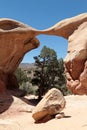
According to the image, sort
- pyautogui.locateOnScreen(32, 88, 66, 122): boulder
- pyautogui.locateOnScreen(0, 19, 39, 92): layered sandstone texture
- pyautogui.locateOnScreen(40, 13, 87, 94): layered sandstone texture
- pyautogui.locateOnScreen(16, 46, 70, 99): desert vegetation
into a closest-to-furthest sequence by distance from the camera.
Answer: pyautogui.locateOnScreen(32, 88, 66, 122): boulder → pyautogui.locateOnScreen(40, 13, 87, 94): layered sandstone texture → pyautogui.locateOnScreen(0, 19, 39, 92): layered sandstone texture → pyautogui.locateOnScreen(16, 46, 70, 99): desert vegetation

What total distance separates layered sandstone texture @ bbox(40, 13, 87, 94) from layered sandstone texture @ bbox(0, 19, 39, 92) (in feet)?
10.6

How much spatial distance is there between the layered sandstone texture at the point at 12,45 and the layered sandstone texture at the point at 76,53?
3241mm

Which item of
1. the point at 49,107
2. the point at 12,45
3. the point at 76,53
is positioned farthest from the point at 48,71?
the point at 49,107

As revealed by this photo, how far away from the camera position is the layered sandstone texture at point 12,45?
22.6 m

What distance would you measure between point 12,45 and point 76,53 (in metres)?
6.54

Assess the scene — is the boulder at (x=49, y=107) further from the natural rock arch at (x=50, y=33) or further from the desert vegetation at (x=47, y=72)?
the desert vegetation at (x=47, y=72)

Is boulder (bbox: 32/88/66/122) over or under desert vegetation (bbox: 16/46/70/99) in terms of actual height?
under

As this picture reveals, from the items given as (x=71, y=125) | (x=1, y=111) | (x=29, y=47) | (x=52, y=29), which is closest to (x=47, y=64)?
(x=29, y=47)

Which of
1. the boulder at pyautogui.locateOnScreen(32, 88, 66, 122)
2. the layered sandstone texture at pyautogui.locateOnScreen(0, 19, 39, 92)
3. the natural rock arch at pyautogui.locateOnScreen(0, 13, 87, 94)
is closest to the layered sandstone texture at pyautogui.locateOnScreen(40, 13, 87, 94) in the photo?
the natural rock arch at pyautogui.locateOnScreen(0, 13, 87, 94)

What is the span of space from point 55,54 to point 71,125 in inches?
890

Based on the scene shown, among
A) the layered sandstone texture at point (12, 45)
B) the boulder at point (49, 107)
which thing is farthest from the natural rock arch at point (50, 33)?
the boulder at point (49, 107)

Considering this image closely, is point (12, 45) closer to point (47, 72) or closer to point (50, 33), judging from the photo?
point (50, 33)

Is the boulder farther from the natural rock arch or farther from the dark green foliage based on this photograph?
the dark green foliage

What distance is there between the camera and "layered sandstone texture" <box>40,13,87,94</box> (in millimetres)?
19016
